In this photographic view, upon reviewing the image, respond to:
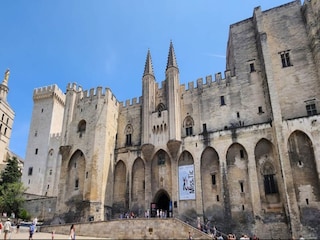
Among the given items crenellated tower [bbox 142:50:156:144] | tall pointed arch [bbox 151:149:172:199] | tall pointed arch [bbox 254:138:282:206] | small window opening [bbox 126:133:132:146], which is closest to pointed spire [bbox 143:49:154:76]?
crenellated tower [bbox 142:50:156:144]

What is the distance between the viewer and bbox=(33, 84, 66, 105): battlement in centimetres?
4701

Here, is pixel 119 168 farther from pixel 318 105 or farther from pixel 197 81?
pixel 318 105

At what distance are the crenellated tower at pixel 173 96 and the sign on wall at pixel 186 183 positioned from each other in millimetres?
2885

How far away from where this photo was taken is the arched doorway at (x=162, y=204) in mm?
25005

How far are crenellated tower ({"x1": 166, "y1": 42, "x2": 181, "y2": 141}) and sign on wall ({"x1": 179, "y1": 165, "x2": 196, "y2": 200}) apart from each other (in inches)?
114

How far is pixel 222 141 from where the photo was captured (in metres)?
24.5

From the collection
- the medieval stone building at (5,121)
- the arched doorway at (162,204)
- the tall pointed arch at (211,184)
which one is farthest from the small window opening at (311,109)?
the medieval stone building at (5,121)

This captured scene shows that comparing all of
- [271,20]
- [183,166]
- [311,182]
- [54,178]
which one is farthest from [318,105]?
[54,178]

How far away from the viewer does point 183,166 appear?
25531 mm

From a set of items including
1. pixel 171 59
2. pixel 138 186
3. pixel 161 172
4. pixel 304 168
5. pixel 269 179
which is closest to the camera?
pixel 304 168

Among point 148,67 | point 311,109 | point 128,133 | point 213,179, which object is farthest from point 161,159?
point 311,109

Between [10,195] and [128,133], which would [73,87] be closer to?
[128,133]

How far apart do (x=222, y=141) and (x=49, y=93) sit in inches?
1316

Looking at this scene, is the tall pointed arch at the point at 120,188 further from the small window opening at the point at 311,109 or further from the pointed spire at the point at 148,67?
the small window opening at the point at 311,109
